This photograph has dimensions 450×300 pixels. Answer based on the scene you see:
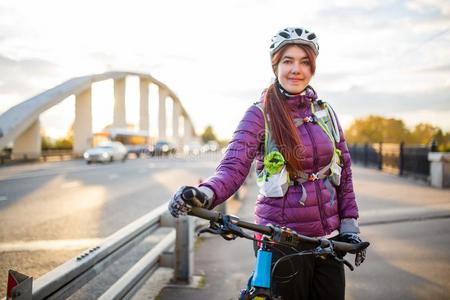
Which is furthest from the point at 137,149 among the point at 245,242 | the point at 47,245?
the point at 245,242

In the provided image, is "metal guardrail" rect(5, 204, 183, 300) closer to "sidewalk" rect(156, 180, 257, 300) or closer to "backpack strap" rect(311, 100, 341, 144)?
"sidewalk" rect(156, 180, 257, 300)

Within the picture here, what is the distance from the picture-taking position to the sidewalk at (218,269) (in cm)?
390

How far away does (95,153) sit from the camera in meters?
29.4

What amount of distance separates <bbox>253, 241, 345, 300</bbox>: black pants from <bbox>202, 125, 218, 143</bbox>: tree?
15465 cm

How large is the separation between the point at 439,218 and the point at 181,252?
16.4 feet

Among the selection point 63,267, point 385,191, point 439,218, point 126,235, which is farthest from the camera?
point 385,191

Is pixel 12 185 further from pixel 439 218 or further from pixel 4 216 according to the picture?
pixel 439 218

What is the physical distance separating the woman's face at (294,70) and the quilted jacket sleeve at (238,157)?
239 mm

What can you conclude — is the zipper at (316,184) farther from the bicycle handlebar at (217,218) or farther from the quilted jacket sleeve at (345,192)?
the bicycle handlebar at (217,218)

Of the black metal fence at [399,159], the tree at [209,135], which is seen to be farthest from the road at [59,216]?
the tree at [209,135]

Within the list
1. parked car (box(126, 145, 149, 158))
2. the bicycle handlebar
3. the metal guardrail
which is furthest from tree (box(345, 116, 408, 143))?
the bicycle handlebar

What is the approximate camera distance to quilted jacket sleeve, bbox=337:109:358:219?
90.3 inches

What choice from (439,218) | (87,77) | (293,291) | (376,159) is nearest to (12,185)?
(439,218)

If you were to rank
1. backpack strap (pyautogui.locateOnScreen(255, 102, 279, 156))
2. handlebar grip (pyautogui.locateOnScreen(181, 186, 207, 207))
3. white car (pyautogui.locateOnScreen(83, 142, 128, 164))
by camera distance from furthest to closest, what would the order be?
white car (pyautogui.locateOnScreen(83, 142, 128, 164)) < backpack strap (pyautogui.locateOnScreen(255, 102, 279, 156)) < handlebar grip (pyautogui.locateOnScreen(181, 186, 207, 207))
